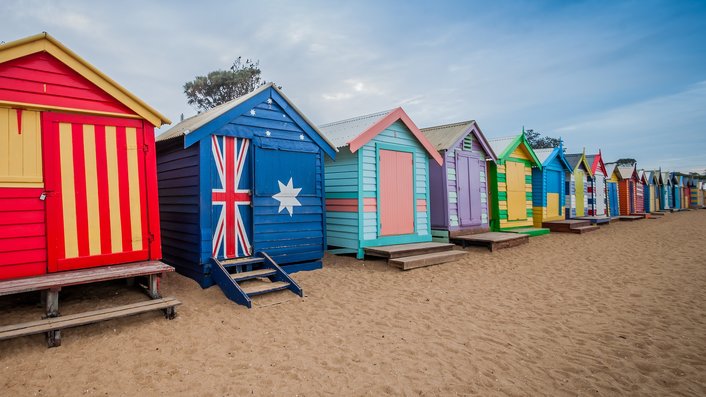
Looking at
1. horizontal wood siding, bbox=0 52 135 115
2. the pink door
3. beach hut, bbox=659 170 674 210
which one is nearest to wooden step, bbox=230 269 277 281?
horizontal wood siding, bbox=0 52 135 115

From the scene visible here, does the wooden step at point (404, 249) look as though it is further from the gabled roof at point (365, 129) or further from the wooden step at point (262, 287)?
the wooden step at point (262, 287)

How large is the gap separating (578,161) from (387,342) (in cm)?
1896

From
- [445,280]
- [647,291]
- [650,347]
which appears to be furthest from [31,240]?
[647,291]

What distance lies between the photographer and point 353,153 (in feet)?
29.7

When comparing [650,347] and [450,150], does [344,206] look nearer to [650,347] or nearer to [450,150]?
[450,150]

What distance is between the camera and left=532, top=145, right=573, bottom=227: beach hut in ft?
53.1

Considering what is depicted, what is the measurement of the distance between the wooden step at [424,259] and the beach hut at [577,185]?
489 inches

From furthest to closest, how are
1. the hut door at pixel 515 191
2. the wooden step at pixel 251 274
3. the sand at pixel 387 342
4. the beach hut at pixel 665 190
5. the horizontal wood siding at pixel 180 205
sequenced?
the beach hut at pixel 665 190
the hut door at pixel 515 191
the horizontal wood siding at pixel 180 205
the wooden step at pixel 251 274
the sand at pixel 387 342

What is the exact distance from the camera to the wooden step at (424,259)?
8.16 m

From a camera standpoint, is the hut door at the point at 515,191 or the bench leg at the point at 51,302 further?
the hut door at the point at 515,191

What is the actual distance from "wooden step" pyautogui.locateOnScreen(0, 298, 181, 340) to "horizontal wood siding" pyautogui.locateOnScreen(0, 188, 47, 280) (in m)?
0.96

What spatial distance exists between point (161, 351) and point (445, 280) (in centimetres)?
536

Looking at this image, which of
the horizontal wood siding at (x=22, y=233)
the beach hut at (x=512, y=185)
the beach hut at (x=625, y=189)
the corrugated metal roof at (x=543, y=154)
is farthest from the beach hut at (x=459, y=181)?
the beach hut at (x=625, y=189)

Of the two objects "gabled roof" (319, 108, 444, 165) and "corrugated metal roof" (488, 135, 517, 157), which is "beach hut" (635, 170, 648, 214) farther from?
"gabled roof" (319, 108, 444, 165)
